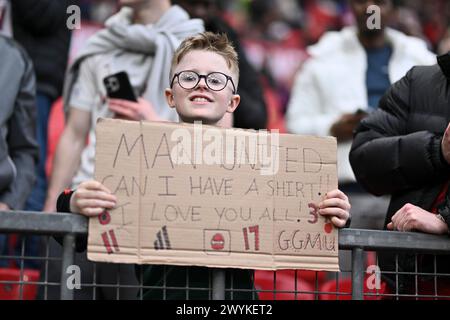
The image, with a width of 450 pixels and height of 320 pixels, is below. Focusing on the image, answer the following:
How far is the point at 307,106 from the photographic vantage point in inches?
246

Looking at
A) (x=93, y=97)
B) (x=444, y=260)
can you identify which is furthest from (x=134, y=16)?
(x=444, y=260)

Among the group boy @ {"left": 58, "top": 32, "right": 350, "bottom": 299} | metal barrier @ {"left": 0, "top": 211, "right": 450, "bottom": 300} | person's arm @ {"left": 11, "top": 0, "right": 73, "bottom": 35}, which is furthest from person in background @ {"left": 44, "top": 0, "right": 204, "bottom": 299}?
metal barrier @ {"left": 0, "top": 211, "right": 450, "bottom": 300}

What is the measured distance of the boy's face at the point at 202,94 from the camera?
3.73 metres

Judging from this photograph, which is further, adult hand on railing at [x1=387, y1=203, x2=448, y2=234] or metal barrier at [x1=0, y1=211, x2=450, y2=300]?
adult hand on railing at [x1=387, y1=203, x2=448, y2=234]

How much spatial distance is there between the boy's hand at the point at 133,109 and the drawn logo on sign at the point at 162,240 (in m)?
1.67

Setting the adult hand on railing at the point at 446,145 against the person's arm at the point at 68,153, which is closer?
the adult hand on railing at the point at 446,145

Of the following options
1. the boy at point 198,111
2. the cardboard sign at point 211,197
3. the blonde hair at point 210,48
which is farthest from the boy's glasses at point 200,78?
the cardboard sign at point 211,197

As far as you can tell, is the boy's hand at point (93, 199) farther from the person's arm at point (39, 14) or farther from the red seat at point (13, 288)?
the person's arm at point (39, 14)

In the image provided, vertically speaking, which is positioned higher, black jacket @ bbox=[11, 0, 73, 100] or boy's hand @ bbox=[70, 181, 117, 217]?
black jacket @ bbox=[11, 0, 73, 100]

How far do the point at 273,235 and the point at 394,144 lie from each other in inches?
30.7

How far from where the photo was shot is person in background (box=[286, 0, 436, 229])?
5.84 m

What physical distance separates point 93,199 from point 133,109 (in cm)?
172

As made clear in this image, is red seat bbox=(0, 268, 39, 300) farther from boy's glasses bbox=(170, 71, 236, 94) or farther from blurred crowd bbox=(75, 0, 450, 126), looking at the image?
blurred crowd bbox=(75, 0, 450, 126)

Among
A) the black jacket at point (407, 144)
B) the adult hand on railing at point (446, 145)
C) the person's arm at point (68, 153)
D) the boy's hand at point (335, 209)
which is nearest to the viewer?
the boy's hand at point (335, 209)
